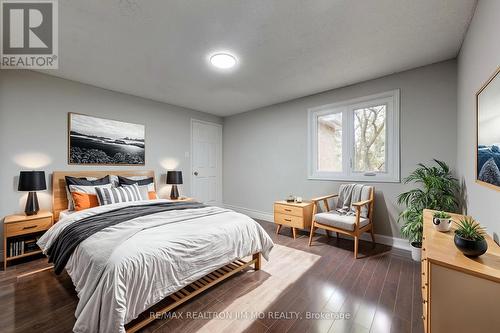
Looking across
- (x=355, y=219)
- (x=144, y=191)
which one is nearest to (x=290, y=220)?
(x=355, y=219)

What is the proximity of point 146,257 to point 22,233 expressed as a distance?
2.16 metres

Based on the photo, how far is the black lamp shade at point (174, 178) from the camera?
Answer: 13.3ft

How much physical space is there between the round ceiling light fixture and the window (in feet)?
6.13

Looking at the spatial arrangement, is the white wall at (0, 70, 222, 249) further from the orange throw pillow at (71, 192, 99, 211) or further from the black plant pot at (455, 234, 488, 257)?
the black plant pot at (455, 234, 488, 257)

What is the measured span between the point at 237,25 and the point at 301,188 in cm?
290

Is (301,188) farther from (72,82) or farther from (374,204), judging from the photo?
(72,82)

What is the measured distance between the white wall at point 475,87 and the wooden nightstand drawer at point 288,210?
1.90 meters

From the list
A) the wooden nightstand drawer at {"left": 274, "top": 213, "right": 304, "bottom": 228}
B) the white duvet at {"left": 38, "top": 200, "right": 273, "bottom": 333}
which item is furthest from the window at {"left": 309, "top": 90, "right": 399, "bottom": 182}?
the white duvet at {"left": 38, "top": 200, "right": 273, "bottom": 333}

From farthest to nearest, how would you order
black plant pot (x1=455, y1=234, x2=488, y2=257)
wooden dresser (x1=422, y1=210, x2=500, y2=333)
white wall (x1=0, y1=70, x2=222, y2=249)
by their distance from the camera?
white wall (x1=0, y1=70, x2=222, y2=249)
black plant pot (x1=455, y1=234, x2=488, y2=257)
wooden dresser (x1=422, y1=210, x2=500, y2=333)

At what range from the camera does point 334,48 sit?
92.0 inches

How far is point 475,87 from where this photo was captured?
5.87 feet

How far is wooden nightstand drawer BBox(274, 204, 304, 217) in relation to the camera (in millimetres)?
3367

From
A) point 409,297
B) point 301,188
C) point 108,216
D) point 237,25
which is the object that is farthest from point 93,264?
point 301,188

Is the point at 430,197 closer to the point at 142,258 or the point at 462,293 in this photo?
the point at 462,293
